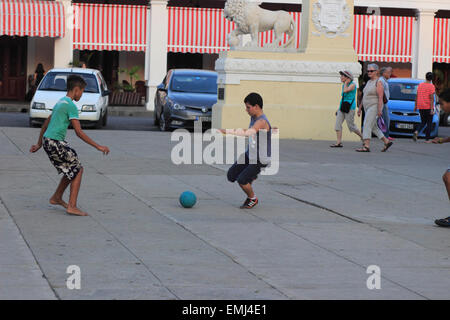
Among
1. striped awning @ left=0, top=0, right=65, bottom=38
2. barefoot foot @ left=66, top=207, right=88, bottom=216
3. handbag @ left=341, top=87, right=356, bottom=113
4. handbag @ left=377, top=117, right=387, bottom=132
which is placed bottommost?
barefoot foot @ left=66, top=207, right=88, bottom=216

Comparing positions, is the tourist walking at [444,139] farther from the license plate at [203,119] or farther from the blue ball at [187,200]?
the license plate at [203,119]

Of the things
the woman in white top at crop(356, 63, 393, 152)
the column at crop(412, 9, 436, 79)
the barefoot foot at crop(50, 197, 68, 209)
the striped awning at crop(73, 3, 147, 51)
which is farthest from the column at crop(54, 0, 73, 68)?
the barefoot foot at crop(50, 197, 68, 209)

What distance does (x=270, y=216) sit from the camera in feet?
31.8

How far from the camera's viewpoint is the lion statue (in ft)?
65.8

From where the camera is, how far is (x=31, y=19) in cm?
3372

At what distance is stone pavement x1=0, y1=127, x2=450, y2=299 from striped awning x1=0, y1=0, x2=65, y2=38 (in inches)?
775

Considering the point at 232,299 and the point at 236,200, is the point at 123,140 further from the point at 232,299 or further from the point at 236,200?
the point at 232,299

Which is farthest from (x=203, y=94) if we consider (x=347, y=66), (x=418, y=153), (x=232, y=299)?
(x=232, y=299)

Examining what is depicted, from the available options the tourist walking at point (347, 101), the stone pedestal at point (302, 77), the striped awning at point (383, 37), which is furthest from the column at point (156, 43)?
the tourist walking at point (347, 101)

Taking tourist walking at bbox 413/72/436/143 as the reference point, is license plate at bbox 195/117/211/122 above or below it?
below

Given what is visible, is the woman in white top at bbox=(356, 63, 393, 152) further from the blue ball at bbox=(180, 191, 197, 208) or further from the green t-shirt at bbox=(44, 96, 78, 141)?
the green t-shirt at bbox=(44, 96, 78, 141)

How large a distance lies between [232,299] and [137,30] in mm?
29209

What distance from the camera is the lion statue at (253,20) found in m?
20.0

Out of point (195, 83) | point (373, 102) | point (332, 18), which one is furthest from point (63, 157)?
point (195, 83)
